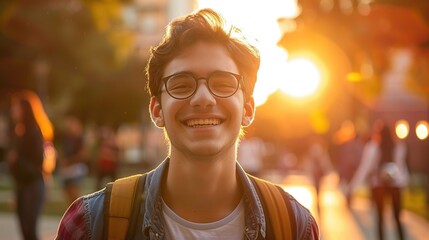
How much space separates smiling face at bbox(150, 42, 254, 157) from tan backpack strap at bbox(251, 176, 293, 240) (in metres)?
0.16

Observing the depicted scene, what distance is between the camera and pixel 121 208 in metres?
2.93

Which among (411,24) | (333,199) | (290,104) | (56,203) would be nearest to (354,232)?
(411,24)

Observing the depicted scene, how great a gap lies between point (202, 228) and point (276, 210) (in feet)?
0.75

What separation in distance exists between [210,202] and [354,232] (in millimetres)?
13107

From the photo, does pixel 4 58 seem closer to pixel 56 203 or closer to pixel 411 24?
pixel 56 203

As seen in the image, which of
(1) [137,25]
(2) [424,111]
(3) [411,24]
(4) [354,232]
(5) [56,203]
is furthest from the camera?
(1) [137,25]

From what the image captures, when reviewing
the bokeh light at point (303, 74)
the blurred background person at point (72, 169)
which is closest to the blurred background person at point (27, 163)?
the blurred background person at point (72, 169)

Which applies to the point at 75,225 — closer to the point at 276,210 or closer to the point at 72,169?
the point at 276,210

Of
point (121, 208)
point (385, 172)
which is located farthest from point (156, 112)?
point (385, 172)

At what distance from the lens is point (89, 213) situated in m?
2.96

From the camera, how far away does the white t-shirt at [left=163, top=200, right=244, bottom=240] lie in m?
2.98

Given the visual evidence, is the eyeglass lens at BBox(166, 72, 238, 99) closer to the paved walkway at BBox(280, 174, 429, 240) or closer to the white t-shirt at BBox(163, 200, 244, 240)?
the white t-shirt at BBox(163, 200, 244, 240)

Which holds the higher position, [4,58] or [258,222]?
[4,58]

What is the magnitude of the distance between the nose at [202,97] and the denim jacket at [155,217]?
26 centimetres
